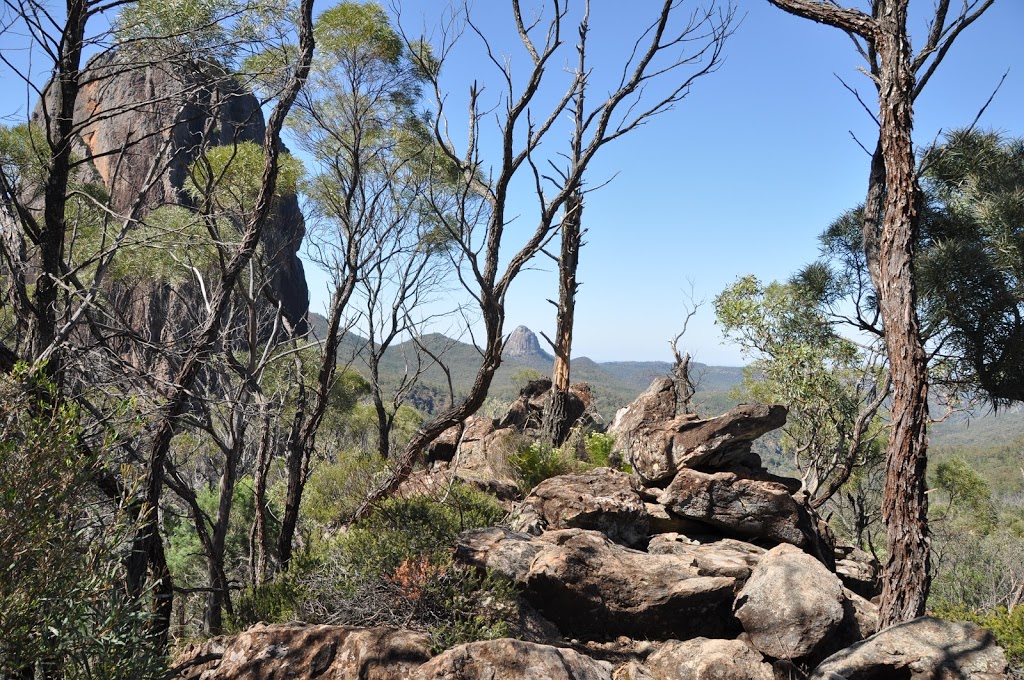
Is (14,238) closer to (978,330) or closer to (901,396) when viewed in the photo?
(901,396)

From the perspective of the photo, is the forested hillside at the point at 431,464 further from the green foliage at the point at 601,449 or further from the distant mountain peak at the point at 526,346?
the distant mountain peak at the point at 526,346

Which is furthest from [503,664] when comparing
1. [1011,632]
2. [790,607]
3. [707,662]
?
[1011,632]

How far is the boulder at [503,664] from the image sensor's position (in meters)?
3.67

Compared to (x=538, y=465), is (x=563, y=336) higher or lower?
higher

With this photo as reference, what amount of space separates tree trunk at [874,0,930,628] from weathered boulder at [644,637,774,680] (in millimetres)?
1362

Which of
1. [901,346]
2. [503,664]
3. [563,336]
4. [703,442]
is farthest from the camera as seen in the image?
[563,336]

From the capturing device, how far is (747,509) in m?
7.06

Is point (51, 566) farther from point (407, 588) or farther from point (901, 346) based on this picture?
point (901, 346)

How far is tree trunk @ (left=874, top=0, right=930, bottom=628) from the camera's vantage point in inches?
208

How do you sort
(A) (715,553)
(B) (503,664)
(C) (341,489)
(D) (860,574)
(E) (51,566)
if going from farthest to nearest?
1. (C) (341,489)
2. (D) (860,574)
3. (A) (715,553)
4. (B) (503,664)
5. (E) (51,566)

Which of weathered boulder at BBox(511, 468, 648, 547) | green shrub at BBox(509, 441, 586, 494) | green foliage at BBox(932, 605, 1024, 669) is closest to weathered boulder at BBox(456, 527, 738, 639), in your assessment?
weathered boulder at BBox(511, 468, 648, 547)

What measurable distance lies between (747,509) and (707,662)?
2.68 metres

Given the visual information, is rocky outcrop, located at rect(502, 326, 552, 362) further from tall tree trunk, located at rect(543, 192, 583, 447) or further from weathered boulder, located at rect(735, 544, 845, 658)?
weathered boulder, located at rect(735, 544, 845, 658)

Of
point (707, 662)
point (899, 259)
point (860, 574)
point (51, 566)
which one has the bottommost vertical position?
point (860, 574)
